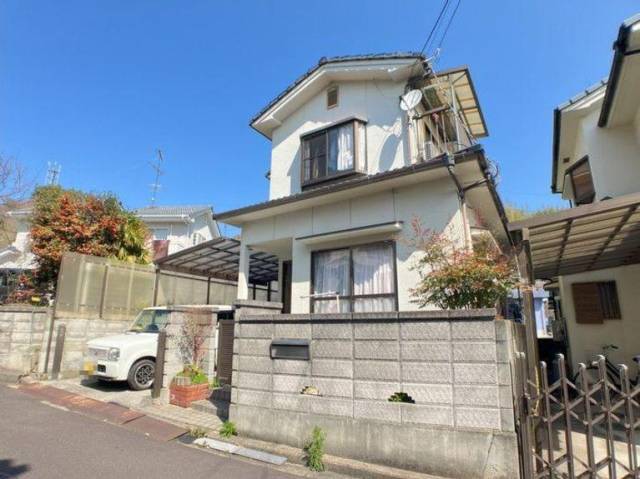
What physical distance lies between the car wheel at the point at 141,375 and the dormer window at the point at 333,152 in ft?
19.4

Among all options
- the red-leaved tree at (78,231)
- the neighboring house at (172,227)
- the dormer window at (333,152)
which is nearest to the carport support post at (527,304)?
the dormer window at (333,152)

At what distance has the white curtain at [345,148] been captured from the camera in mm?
9562

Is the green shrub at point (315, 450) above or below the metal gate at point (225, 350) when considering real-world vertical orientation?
below

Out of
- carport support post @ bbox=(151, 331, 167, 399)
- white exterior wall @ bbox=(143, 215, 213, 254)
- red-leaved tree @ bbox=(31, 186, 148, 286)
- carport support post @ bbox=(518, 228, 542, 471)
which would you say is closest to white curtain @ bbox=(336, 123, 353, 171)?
carport support post @ bbox=(518, 228, 542, 471)

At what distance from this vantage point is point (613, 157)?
9602 mm

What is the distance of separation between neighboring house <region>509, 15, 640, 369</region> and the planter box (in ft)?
22.3

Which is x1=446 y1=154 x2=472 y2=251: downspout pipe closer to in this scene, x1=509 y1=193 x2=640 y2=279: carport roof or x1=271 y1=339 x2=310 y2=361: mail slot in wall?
x1=509 y1=193 x2=640 y2=279: carport roof

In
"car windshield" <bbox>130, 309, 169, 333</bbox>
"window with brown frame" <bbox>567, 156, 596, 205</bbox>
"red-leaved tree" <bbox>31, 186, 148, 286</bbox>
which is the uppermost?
"window with brown frame" <bbox>567, 156, 596, 205</bbox>

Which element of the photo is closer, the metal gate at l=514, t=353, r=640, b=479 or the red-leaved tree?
the metal gate at l=514, t=353, r=640, b=479

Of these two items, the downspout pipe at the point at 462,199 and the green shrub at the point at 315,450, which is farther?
the downspout pipe at the point at 462,199

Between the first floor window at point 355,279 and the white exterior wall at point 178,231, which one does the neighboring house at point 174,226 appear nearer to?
the white exterior wall at point 178,231

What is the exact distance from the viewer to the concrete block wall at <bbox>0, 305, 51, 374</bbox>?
10219mm

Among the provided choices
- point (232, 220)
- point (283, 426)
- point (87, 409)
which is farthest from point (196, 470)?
point (232, 220)

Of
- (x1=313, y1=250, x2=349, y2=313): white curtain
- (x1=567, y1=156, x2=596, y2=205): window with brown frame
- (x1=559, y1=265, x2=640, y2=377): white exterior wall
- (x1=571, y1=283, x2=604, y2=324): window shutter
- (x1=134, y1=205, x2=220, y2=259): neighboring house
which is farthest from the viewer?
(x1=134, y1=205, x2=220, y2=259): neighboring house
